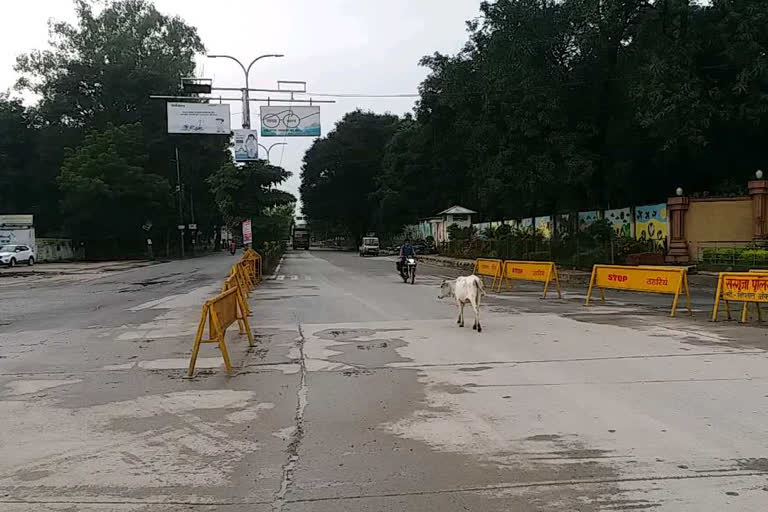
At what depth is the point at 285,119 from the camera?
28953 millimetres

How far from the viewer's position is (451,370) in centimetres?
887

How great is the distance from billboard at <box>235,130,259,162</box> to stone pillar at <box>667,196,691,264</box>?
1692 centimetres

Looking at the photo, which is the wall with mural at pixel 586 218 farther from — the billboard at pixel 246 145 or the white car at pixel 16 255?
the white car at pixel 16 255

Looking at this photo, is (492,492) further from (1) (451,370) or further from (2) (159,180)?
(2) (159,180)

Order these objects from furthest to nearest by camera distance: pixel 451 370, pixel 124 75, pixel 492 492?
pixel 124 75, pixel 451 370, pixel 492 492

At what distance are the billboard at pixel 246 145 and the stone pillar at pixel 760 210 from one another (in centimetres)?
1944

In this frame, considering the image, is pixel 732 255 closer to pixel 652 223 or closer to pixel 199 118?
pixel 652 223

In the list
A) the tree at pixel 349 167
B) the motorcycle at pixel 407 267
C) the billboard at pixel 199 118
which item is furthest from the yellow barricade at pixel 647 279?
the tree at pixel 349 167

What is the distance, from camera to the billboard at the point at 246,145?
94.4 feet

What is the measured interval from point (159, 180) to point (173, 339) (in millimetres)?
48487

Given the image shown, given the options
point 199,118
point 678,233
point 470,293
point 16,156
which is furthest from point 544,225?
point 16,156

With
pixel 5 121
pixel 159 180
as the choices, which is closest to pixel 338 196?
pixel 159 180

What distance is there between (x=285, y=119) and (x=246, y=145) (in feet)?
6.64

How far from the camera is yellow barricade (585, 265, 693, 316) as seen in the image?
1416 centimetres
